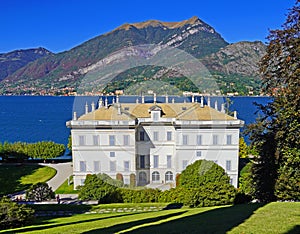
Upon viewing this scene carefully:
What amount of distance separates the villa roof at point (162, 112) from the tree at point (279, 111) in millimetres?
11309

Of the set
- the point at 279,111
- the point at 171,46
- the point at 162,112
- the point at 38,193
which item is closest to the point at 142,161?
the point at 162,112

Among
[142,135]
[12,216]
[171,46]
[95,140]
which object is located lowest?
[12,216]

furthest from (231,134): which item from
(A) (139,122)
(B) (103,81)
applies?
(B) (103,81)

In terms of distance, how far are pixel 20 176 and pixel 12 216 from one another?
21662mm

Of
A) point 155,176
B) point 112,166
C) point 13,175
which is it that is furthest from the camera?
point 13,175

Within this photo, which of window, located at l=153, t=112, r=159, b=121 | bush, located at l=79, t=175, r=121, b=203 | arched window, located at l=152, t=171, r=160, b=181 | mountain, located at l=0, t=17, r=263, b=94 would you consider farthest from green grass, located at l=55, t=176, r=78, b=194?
mountain, located at l=0, t=17, r=263, b=94

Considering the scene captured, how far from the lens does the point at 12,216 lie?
11.7 m

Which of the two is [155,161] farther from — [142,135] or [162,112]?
[162,112]

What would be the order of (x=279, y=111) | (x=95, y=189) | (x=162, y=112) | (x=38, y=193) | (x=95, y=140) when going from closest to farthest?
1. (x=279, y=111)
2. (x=95, y=189)
3. (x=38, y=193)
4. (x=95, y=140)
5. (x=162, y=112)

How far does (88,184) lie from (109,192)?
1.70m

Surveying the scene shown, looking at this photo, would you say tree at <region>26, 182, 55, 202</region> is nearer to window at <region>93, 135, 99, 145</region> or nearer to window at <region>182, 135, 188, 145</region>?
window at <region>93, 135, 99, 145</region>

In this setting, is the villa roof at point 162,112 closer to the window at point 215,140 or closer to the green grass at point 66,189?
the window at point 215,140

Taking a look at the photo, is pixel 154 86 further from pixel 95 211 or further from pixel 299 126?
pixel 299 126

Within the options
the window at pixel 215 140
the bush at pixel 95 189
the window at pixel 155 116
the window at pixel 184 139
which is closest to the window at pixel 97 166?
the bush at pixel 95 189
